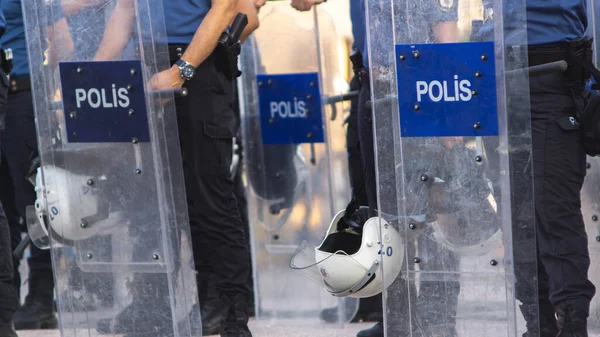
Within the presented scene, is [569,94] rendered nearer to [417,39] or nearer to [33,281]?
[417,39]

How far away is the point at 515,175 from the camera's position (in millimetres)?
3107

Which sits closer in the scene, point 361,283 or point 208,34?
point 361,283

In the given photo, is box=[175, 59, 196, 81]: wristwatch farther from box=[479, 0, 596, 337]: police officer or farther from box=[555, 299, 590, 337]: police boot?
box=[555, 299, 590, 337]: police boot

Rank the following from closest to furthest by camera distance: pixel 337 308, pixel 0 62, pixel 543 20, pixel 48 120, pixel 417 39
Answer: pixel 417 39
pixel 543 20
pixel 48 120
pixel 0 62
pixel 337 308

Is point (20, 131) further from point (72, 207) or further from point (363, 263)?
point (363, 263)

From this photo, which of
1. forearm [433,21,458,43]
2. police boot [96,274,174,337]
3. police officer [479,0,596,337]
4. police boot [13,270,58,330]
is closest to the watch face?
police boot [96,274,174,337]

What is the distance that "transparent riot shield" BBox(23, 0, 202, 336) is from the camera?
3.55 m

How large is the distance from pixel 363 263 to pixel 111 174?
0.98 m

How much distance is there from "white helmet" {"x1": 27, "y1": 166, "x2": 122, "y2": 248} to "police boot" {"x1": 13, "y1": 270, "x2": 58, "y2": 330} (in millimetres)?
1201

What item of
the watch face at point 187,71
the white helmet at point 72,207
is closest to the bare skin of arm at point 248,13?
the watch face at point 187,71

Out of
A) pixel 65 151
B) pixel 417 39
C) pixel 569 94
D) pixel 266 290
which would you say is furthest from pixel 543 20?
pixel 266 290

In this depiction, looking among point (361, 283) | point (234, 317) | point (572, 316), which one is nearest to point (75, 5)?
point (234, 317)

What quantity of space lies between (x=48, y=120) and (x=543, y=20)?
66.8 inches

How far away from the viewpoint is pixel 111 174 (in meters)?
3.64
